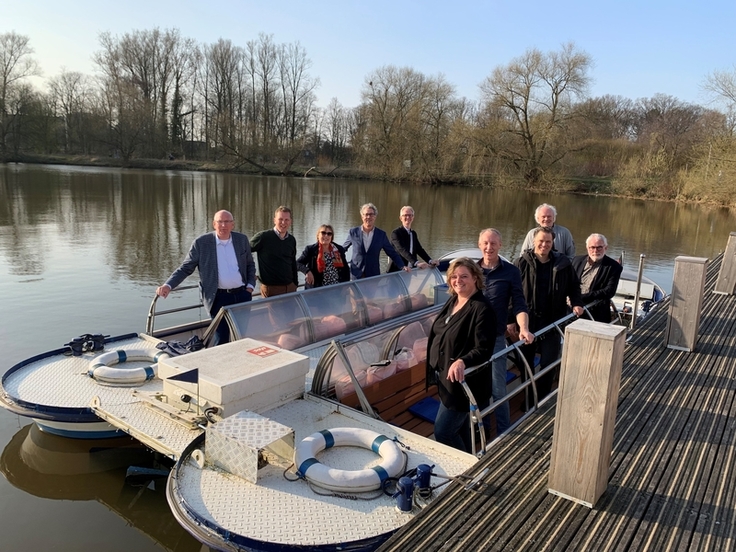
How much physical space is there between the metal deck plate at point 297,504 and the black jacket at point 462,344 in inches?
22.6

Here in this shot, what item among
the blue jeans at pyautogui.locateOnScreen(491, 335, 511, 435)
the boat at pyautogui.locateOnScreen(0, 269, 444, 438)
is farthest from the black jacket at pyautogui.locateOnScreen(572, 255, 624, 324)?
the boat at pyautogui.locateOnScreen(0, 269, 444, 438)

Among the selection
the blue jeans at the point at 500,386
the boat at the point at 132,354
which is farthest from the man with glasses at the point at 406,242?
the blue jeans at the point at 500,386

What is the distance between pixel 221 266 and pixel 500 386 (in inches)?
139

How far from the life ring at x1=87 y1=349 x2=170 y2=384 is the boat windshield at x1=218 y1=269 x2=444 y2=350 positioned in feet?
3.47

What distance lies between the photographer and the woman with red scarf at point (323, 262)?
7.54m

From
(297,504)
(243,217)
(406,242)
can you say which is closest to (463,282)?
(297,504)

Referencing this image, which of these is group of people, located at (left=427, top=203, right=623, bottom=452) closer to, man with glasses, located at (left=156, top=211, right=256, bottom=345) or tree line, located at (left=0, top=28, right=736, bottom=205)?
man with glasses, located at (left=156, top=211, right=256, bottom=345)

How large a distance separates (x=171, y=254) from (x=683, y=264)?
49.4 ft

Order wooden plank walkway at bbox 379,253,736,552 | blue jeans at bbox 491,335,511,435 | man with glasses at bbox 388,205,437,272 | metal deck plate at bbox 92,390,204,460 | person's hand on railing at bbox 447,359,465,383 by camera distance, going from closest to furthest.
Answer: wooden plank walkway at bbox 379,253,736,552 → person's hand on railing at bbox 447,359,465,383 → metal deck plate at bbox 92,390,204,460 → blue jeans at bbox 491,335,511,435 → man with glasses at bbox 388,205,437,272

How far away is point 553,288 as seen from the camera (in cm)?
561

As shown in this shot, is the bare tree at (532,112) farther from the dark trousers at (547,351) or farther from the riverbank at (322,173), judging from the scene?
the dark trousers at (547,351)

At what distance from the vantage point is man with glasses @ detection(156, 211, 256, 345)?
644 centimetres

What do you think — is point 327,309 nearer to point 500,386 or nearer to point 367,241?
point 367,241

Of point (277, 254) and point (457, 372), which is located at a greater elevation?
point (277, 254)
